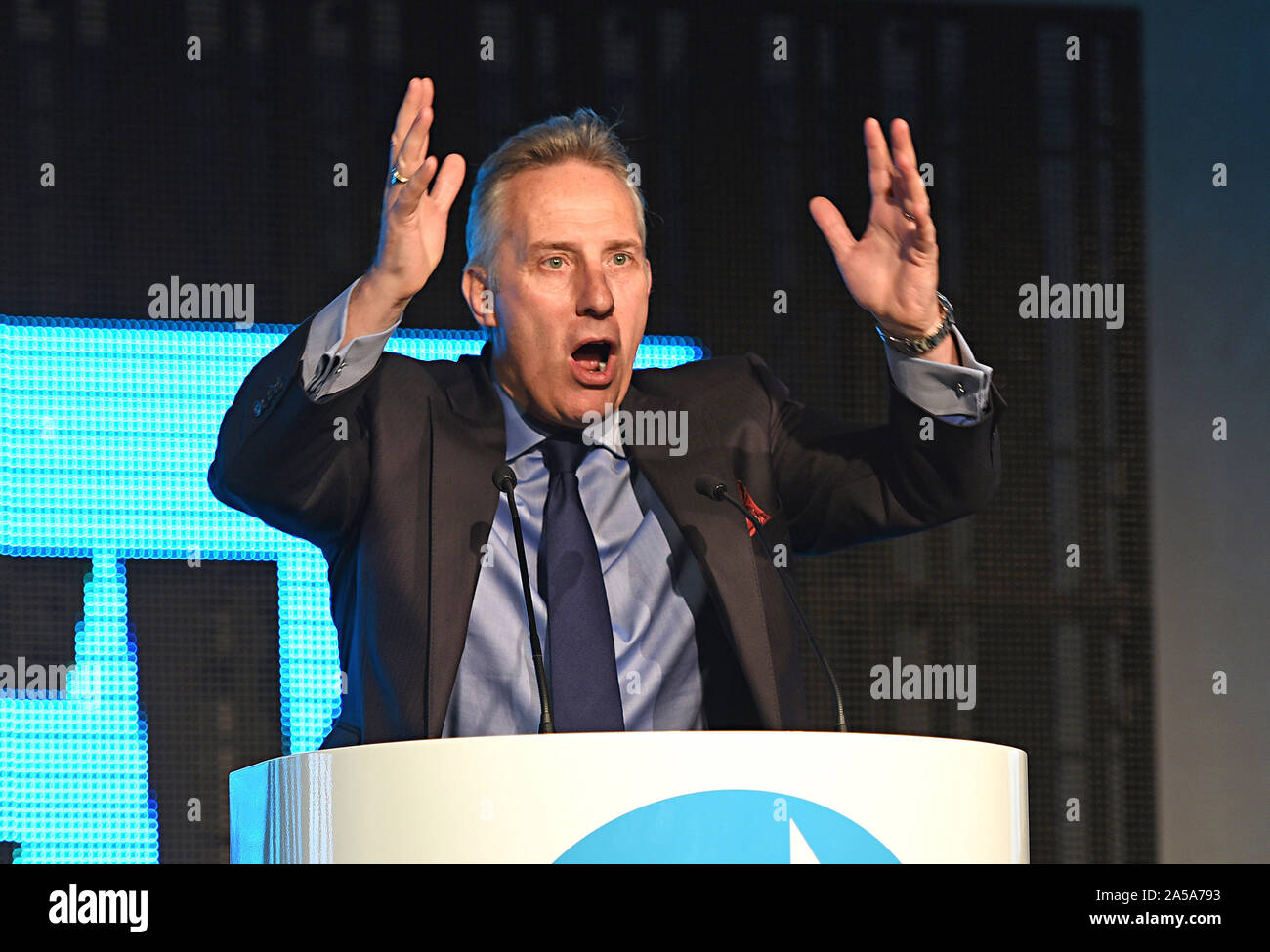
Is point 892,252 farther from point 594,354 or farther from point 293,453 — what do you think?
point 293,453

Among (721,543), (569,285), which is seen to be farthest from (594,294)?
(721,543)

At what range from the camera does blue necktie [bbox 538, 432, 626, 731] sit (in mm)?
2268

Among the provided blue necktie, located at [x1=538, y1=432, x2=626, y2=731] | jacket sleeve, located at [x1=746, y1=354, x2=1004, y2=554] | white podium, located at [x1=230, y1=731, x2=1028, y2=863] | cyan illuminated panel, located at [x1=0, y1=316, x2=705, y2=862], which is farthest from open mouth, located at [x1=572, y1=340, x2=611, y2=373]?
white podium, located at [x1=230, y1=731, x2=1028, y2=863]

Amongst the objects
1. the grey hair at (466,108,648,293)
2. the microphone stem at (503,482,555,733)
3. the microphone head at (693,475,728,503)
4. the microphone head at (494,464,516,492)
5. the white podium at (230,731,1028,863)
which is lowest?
the white podium at (230,731,1028,863)

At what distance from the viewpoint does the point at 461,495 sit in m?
2.42

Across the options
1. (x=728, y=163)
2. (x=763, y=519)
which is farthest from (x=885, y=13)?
(x=763, y=519)

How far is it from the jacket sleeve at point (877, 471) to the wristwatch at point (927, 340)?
71 mm

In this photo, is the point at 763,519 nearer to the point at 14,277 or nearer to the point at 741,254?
the point at 741,254

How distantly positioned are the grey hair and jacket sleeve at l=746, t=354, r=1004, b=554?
44 cm

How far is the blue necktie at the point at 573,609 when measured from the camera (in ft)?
→ 7.44

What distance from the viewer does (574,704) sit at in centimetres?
226

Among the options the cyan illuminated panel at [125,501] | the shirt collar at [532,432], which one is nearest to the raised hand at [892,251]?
the shirt collar at [532,432]

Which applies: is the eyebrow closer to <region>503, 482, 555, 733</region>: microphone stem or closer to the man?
the man

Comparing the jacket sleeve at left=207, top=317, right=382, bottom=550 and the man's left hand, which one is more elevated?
the man's left hand
